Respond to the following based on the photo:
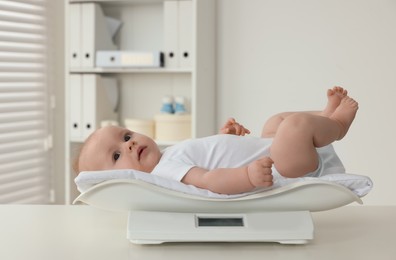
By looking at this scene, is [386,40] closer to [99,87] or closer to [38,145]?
[99,87]

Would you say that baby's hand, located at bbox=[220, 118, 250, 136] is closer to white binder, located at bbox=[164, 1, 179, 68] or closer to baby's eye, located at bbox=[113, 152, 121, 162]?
baby's eye, located at bbox=[113, 152, 121, 162]

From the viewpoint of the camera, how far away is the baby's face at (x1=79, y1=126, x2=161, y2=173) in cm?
128

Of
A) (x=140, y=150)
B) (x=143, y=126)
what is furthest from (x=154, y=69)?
(x=140, y=150)

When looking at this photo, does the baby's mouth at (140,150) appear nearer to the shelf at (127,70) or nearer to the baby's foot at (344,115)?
the baby's foot at (344,115)

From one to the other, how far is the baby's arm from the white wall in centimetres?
195

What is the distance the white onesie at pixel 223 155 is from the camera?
1188 millimetres

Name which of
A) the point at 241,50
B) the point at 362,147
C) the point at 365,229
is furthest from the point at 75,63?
the point at 365,229

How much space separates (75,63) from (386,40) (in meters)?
1.47

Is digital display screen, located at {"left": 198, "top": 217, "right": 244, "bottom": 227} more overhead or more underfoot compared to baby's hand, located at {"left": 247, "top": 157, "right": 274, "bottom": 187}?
more underfoot

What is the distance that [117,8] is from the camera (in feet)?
10.8

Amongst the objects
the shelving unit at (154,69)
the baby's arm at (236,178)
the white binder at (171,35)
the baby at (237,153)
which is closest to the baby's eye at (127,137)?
the baby at (237,153)

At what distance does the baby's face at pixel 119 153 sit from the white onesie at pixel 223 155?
5cm

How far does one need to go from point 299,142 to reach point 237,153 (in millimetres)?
163

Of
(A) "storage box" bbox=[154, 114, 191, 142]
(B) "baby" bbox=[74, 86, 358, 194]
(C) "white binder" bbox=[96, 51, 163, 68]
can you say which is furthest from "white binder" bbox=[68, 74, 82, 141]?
(B) "baby" bbox=[74, 86, 358, 194]
